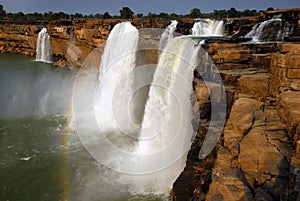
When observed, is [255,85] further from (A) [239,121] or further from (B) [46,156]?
(B) [46,156]

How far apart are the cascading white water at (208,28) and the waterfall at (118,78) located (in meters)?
3.38

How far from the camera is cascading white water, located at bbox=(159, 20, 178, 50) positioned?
1501cm

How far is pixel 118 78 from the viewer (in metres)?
17.0

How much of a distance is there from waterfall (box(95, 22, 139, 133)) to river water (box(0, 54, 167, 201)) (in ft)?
6.73

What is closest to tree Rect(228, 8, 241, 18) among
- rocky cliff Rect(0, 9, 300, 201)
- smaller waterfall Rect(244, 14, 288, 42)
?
smaller waterfall Rect(244, 14, 288, 42)

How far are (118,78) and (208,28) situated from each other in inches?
230

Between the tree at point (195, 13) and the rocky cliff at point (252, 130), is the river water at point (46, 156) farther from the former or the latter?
the tree at point (195, 13)

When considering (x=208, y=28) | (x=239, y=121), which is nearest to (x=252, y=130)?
(x=239, y=121)

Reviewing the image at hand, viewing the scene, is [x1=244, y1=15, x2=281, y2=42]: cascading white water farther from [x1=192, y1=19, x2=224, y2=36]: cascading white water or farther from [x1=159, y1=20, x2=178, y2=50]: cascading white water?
[x1=159, y1=20, x2=178, y2=50]: cascading white water

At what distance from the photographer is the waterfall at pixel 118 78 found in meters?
15.6

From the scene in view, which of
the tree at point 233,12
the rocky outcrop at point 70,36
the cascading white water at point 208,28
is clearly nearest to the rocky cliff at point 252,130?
the cascading white water at point 208,28

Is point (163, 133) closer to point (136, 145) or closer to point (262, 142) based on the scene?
point (136, 145)

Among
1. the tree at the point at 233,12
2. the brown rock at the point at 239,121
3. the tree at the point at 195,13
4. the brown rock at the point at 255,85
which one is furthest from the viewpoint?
the tree at the point at 195,13

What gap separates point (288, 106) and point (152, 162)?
6350mm
